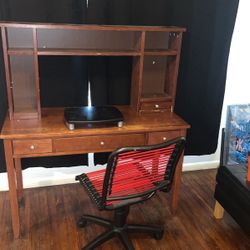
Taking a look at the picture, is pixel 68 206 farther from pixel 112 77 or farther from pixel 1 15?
pixel 1 15

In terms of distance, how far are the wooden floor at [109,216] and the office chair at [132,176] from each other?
0.26 meters

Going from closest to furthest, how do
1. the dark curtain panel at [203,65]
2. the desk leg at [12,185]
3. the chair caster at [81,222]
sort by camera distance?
the desk leg at [12,185], the chair caster at [81,222], the dark curtain panel at [203,65]

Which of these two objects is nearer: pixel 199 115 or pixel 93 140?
pixel 93 140

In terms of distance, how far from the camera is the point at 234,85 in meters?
2.87

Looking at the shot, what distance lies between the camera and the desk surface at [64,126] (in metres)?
1.86

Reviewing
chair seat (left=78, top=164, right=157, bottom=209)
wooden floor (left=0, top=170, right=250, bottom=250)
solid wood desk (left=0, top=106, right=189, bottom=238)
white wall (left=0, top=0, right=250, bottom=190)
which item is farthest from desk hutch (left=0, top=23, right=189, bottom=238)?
chair seat (left=78, top=164, right=157, bottom=209)

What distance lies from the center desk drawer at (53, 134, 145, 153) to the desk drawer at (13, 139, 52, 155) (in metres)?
0.05

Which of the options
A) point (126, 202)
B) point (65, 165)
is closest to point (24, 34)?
point (65, 165)

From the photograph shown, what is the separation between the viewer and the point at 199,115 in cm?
278

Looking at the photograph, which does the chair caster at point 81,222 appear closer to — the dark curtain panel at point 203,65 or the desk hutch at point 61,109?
the desk hutch at point 61,109

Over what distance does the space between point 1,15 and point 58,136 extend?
939mm

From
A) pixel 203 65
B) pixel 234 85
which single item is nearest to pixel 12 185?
pixel 203 65

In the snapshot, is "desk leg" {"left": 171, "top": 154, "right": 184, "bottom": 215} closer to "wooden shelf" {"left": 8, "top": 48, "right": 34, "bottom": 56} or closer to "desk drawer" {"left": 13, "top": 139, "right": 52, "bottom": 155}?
"desk drawer" {"left": 13, "top": 139, "right": 52, "bottom": 155}

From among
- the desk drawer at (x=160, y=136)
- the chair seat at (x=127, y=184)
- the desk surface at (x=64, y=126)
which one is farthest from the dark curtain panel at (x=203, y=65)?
the chair seat at (x=127, y=184)
